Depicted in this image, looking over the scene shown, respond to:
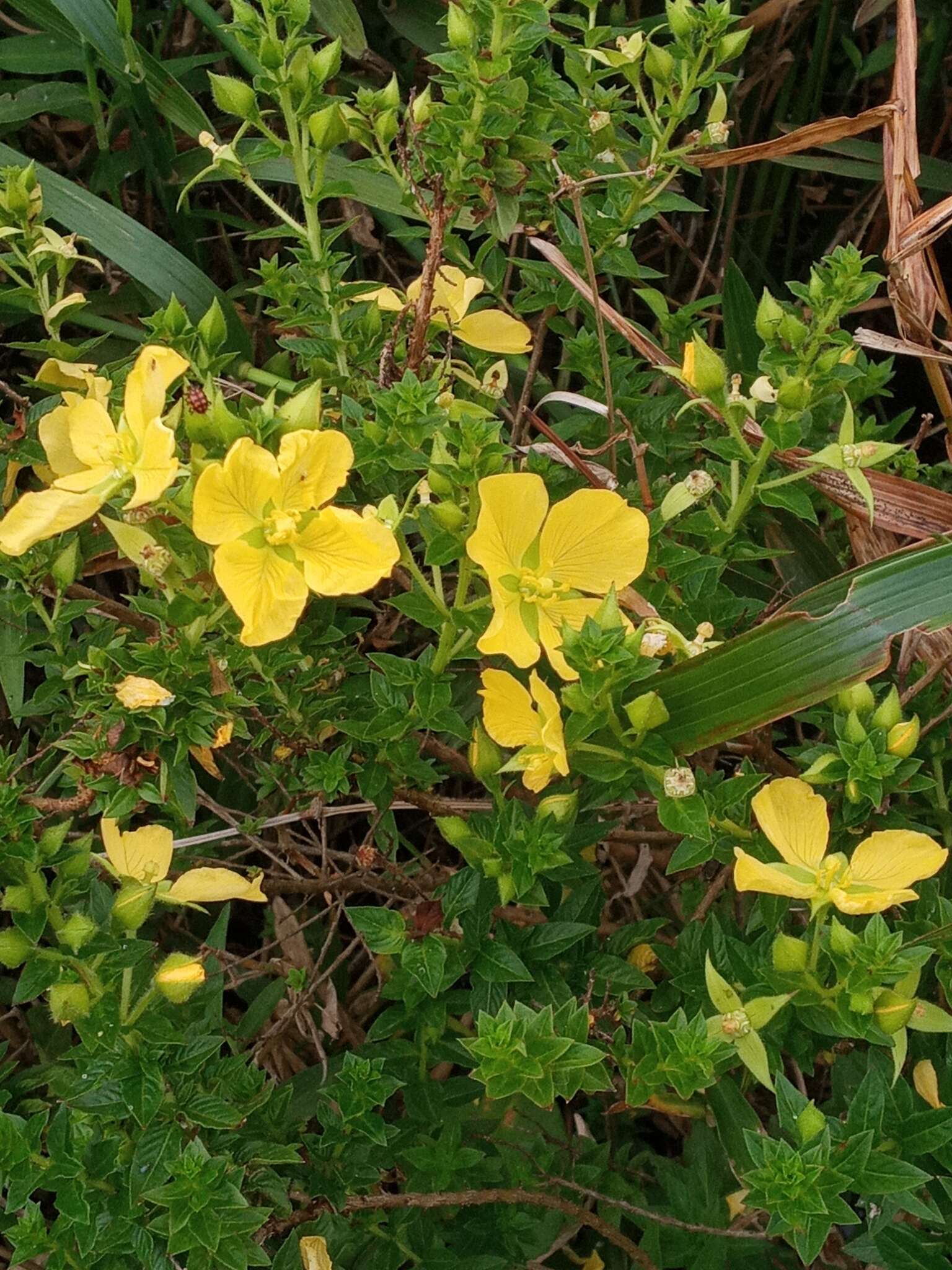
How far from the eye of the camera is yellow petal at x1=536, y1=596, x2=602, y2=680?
44.7 inches

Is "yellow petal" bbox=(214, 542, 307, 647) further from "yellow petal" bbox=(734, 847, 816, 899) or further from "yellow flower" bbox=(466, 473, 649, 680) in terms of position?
"yellow petal" bbox=(734, 847, 816, 899)

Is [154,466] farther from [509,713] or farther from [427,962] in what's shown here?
[427,962]

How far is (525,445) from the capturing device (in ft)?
5.14

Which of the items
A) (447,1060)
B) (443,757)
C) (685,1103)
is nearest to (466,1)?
(443,757)

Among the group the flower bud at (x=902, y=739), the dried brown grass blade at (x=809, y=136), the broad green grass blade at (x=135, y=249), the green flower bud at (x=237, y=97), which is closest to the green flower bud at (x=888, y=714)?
the flower bud at (x=902, y=739)

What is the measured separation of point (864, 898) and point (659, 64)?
2.90 feet

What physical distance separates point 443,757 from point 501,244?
100 cm

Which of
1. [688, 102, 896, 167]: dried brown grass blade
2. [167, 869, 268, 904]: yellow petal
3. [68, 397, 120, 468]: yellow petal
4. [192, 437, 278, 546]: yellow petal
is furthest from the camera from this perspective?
[688, 102, 896, 167]: dried brown grass blade

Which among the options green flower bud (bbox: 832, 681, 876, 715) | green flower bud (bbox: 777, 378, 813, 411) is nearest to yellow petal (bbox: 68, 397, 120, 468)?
green flower bud (bbox: 777, 378, 813, 411)

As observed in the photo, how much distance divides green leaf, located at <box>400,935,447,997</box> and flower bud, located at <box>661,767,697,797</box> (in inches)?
10.3

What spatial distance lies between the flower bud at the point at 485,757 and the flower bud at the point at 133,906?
0.32 metres

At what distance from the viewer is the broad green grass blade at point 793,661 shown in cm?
119

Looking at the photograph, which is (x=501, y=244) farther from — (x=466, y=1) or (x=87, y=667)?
(x=87, y=667)

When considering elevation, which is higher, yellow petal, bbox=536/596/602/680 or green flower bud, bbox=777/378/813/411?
green flower bud, bbox=777/378/813/411
